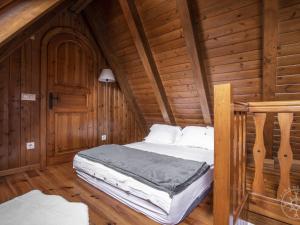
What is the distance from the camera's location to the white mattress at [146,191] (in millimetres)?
1431

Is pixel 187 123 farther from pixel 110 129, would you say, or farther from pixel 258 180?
pixel 258 180

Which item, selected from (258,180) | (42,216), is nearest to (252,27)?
(258,180)

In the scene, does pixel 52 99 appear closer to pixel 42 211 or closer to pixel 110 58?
pixel 110 58

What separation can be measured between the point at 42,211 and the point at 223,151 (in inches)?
62.2

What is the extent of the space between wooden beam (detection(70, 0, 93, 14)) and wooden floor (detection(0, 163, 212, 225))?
2.52m

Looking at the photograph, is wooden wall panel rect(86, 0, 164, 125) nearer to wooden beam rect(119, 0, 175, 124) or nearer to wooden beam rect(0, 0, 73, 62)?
wooden beam rect(119, 0, 175, 124)

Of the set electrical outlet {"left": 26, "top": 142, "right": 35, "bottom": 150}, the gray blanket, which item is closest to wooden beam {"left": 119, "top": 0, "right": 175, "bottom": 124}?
the gray blanket

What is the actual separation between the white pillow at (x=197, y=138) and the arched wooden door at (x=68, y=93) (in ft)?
5.48

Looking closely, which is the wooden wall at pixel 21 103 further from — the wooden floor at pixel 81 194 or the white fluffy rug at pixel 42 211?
the white fluffy rug at pixel 42 211

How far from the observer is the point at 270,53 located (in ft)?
6.16

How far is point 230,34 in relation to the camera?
81.7 inches

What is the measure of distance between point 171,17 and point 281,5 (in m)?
1.15

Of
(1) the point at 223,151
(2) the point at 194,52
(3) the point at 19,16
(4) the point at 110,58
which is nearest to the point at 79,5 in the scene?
(4) the point at 110,58

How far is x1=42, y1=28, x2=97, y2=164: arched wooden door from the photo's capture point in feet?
9.38
